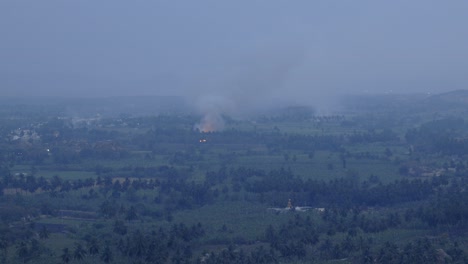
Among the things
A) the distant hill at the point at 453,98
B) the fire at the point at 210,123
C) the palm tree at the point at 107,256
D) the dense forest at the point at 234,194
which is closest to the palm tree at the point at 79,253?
the dense forest at the point at 234,194

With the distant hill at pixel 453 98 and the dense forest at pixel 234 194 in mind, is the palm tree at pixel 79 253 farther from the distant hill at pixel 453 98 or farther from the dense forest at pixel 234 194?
the distant hill at pixel 453 98

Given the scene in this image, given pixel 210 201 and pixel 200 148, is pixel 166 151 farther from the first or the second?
pixel 210 201

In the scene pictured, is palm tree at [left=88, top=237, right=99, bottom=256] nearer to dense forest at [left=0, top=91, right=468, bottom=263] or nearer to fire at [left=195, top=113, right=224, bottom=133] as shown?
dense forest at [left=0, top=91, right=468, bottom=263]

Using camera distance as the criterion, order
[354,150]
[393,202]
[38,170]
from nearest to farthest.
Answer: [393,202] < [38,170] < [354,150]

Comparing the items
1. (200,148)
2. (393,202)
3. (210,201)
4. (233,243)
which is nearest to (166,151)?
(200,148)

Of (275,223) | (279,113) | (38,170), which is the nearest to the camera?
(275,223)

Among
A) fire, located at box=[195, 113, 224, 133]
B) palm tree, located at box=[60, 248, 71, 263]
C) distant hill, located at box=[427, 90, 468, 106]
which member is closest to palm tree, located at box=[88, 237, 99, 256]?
palm tree, located at box=[60, 248, 71, 263]

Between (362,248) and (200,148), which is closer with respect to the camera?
(362,248)

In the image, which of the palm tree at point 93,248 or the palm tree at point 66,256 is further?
the palm tree at point 93,248
